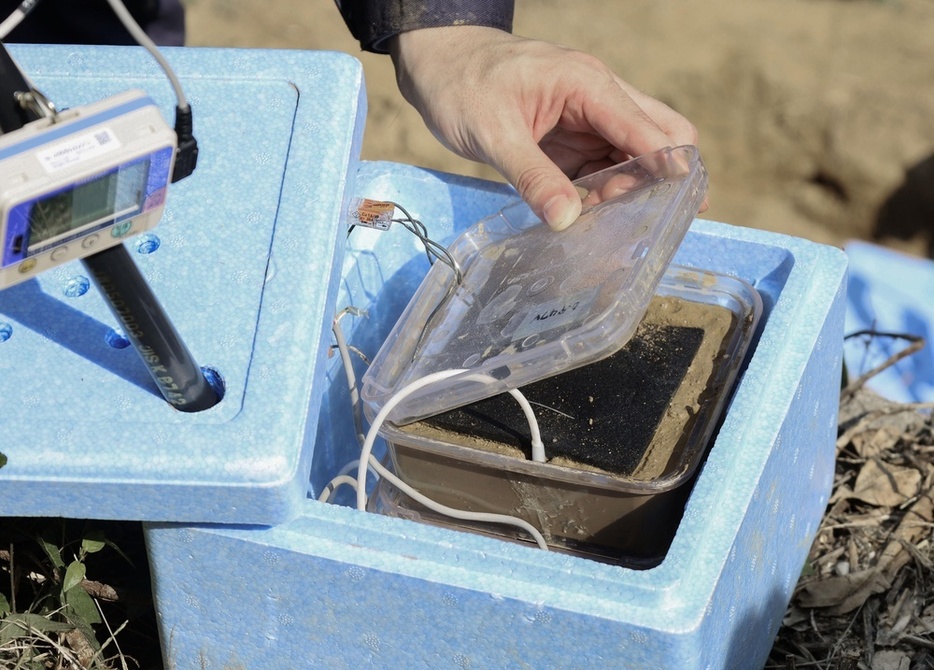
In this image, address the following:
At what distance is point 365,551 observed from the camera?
82cm

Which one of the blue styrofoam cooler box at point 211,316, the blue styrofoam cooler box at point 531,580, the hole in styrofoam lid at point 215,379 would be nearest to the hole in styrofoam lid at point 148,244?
the blue styrofoam cooler box at point 211,316

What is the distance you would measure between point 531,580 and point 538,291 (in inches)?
11.9

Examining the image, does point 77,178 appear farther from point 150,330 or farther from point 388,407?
point 388,407

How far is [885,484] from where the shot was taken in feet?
4.35

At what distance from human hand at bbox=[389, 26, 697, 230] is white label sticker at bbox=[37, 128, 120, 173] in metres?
0.48

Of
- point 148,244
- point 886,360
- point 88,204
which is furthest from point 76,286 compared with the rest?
point 886,360

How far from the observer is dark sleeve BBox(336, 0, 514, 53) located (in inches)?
43.8

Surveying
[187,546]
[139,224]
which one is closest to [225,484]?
[187,546]

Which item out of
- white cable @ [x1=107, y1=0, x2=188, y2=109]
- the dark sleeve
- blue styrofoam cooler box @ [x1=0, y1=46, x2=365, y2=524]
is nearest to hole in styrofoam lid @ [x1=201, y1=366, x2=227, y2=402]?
blue styrofoam cooler box @ [x1=0, y1=46, x2=365, y2=524]

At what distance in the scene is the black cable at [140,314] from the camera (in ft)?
2.27

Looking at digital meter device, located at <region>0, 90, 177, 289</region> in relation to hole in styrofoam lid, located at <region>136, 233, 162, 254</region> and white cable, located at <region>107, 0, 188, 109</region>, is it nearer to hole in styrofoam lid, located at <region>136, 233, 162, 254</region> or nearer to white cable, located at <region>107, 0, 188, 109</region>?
white cable, located at <region>107, 0, 188, 109</region>

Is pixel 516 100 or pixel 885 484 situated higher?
pixel 516 100

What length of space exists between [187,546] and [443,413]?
25 centimetres

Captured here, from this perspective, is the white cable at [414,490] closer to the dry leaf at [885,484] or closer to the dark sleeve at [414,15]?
the dark sleeve at [414,15]
